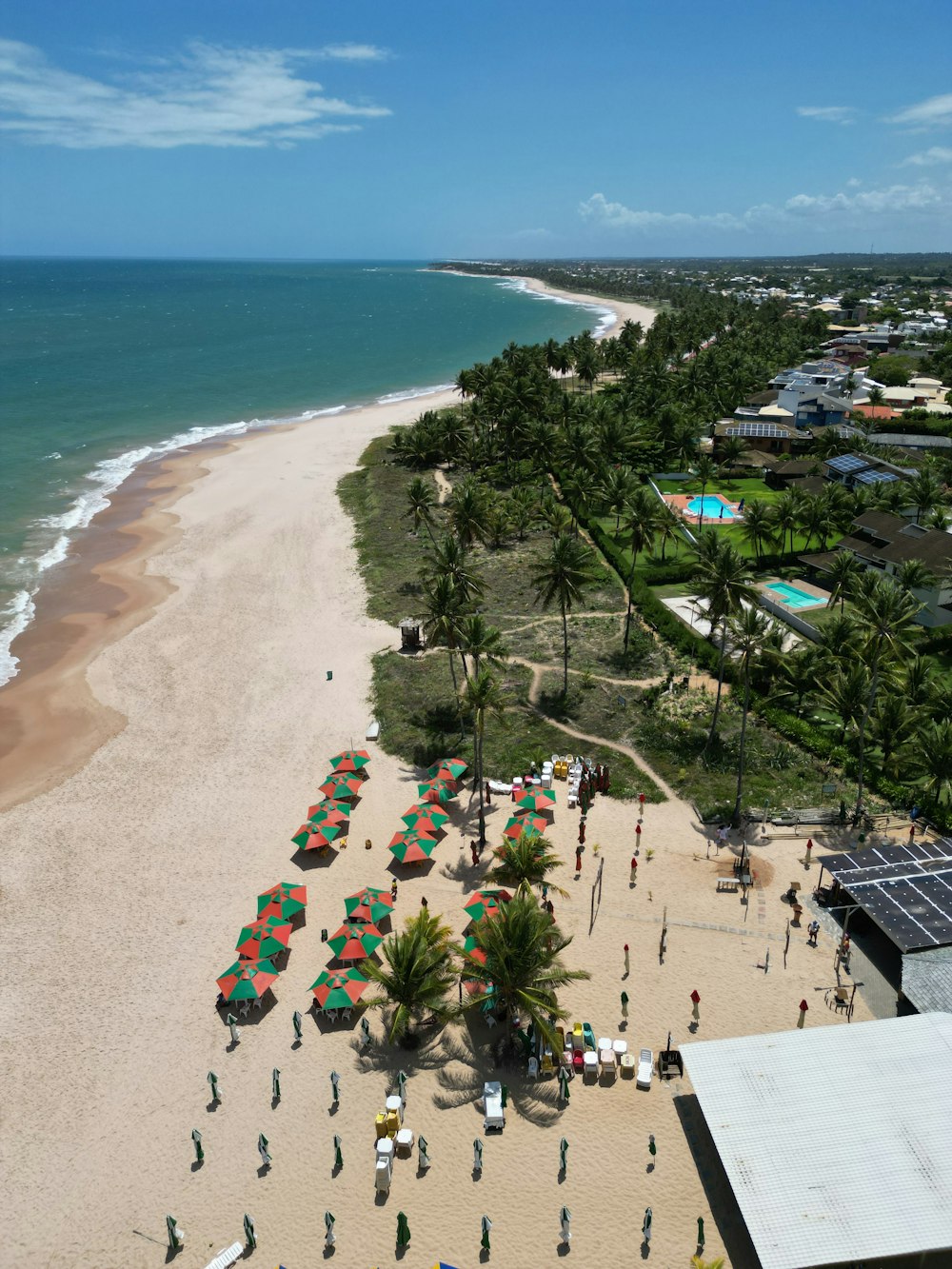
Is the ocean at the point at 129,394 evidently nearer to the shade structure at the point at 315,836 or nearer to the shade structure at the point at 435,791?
the shade structure at the point at 315,836

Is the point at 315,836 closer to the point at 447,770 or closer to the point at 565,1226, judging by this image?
the point at 447,770

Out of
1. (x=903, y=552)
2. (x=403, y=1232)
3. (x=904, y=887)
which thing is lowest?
(x=403, y=1232)

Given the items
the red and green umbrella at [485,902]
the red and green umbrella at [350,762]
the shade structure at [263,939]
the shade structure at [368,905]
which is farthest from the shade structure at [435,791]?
the shade structure at [263,939]

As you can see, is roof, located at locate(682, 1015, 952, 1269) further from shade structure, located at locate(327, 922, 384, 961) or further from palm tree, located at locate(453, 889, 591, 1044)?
shade structure, located at locate(327, 922, 384, 961)

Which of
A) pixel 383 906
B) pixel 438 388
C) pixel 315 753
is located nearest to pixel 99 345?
pixel 438 388

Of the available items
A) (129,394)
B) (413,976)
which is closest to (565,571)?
(413,976)

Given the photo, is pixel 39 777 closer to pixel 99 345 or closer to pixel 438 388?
pixel 438 388

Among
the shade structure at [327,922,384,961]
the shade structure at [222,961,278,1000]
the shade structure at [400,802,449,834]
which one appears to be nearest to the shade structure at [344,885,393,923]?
the shade structure at [327,922,384,961]
